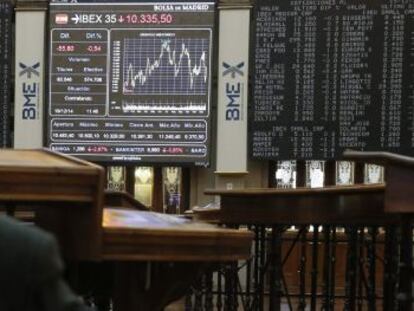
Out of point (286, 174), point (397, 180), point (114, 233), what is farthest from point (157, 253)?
point (286, 174)

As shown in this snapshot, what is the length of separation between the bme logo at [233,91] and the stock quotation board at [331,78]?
238mm

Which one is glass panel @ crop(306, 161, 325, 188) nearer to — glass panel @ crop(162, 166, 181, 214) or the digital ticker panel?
the digital ticker panel

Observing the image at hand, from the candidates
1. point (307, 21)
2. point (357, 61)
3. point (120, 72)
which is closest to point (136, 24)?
point (120, 72)

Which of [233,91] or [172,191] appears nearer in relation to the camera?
[233,91]

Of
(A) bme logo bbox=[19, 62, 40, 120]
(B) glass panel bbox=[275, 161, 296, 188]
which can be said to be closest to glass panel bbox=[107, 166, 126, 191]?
(A) bme logo bbox=[19, 62, 40, 120]

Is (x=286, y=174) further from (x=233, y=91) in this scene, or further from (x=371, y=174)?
(x=233, y=91)

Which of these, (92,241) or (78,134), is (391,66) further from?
(92,241)

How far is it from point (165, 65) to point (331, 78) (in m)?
1.91

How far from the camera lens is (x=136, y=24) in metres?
8.65

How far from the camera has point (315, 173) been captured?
29.6 feet

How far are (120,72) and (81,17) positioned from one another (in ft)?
2.61

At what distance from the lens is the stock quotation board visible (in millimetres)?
8266

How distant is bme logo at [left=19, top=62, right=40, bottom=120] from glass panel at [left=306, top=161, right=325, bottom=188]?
337cm

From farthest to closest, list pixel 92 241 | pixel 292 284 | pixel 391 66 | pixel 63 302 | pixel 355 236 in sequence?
1. pixel 292 284
2. pixel 391 66
3. pixel 355 236
4. pixel 92 241
5. pixel 63 302
